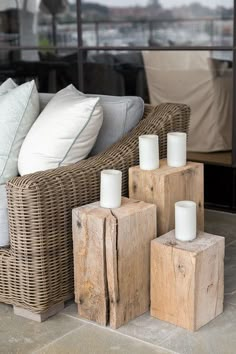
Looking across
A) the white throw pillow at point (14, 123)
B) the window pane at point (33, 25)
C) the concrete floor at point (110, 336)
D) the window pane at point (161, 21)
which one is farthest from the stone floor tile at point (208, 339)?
the window pane at point (161, 21)

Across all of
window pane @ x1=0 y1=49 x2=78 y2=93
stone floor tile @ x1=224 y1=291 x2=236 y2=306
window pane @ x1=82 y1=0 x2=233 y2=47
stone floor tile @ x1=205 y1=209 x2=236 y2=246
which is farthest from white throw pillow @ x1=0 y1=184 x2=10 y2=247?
Result: window pane @ x1=82 y1=0 x2=233 y2=47

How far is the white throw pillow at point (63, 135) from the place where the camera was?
2.75m

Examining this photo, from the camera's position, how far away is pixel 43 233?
251 cm

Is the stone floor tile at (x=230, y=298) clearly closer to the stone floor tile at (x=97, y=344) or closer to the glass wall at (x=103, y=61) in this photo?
the stone floor tile at (x=97, y=344)

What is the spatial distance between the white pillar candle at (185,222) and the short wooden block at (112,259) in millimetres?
107

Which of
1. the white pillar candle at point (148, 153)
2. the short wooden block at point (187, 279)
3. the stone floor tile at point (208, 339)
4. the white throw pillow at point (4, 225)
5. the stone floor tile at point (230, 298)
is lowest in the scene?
the stone floor tile at point (230, 298)

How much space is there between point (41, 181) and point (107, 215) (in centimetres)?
29

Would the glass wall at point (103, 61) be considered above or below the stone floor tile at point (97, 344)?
above

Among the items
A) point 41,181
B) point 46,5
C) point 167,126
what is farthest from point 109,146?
point 46,5

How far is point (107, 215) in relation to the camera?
97.0 inches

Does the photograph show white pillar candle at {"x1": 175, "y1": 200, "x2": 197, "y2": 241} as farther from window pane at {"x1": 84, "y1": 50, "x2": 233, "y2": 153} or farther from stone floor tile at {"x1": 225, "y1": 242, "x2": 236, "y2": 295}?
window pane at {"x1": 84, "y1": 50, "x2": 233, "y2": 153}

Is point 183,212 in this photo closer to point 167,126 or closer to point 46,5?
point 167,126

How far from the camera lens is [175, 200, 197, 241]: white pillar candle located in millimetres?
2502

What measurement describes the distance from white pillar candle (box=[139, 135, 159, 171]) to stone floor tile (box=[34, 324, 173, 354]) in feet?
2.34
